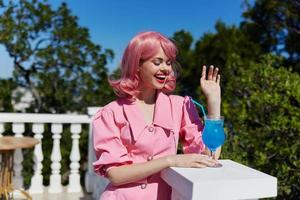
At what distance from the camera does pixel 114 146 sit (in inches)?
48.7

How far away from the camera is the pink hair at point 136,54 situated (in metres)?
1.30

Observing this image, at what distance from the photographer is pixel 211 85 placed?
1.34 metres

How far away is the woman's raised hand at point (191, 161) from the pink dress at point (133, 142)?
5.0 inches

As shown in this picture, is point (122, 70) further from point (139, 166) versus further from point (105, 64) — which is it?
point (105, 64)

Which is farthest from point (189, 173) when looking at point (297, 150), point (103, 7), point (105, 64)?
point (103, 7)

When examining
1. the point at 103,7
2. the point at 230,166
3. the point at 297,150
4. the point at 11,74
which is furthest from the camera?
the point at 103,7

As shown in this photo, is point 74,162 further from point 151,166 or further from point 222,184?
point 222,184

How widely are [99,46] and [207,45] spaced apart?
395 centimetres

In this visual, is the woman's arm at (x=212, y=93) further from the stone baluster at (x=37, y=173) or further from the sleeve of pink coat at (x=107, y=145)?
the stone baluster at (x=37, y=173)

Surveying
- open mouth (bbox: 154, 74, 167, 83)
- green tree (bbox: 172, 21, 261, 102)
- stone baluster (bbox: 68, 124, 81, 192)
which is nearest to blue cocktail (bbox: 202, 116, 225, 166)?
open mouth (bbox: 154, 74, 167, 83)

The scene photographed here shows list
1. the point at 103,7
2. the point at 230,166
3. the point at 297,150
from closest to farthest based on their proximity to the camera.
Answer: the point at 230,166 → the point at 297,150 → the point at 103,7

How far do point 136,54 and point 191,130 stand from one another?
0.31 m

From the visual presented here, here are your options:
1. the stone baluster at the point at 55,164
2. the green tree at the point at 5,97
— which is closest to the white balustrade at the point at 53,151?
the stone baluster at the point at 55,164

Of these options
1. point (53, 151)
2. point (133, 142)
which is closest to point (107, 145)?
point (133, 142)
